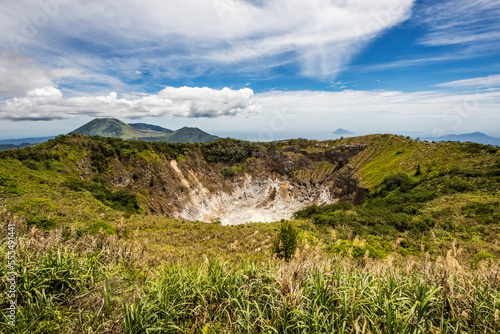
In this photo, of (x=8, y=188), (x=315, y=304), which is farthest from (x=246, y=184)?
(x=315, y=304)

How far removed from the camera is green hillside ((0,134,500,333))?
14.6 feet

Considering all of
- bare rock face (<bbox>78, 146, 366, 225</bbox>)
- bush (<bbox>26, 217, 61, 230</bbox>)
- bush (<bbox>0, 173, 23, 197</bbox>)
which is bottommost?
bare rock face (<bbox>78, 146, 366, 225</bbox>)

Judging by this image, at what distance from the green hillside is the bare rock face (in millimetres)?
1174

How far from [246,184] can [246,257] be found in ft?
214

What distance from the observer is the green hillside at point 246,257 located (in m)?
4.46

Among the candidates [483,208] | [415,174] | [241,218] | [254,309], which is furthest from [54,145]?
[415,174]

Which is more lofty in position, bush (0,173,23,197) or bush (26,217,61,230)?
bush (0,173,23,197)

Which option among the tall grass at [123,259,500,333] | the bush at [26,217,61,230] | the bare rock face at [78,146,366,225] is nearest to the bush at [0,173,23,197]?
the bush at [26,217,61,230]

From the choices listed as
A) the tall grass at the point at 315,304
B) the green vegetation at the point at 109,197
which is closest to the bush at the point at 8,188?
the green vegetation at the point at 109,197

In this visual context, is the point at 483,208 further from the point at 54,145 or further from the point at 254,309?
the point at 54,145

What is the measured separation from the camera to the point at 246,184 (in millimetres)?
78188

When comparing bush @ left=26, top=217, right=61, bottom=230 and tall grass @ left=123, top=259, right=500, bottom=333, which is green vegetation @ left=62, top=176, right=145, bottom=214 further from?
tall grass @ left=123, top=259, right=500, bottom=333

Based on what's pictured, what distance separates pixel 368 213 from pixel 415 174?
2642 cm

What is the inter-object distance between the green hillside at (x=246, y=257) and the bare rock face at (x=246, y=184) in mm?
1174
